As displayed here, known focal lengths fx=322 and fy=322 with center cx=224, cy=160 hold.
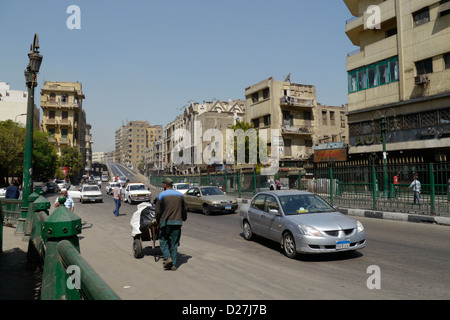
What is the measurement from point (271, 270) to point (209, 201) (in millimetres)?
10756

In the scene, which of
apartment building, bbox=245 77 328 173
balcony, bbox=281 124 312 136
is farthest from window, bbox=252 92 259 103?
Answer: balcony, bbox=281 124 312 136

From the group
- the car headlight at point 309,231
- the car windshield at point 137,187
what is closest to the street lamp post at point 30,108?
the car headlight at point 309,231

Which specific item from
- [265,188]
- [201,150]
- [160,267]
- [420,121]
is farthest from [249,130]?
[160,267]

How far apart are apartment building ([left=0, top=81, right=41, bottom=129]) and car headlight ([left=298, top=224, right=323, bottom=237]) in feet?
235

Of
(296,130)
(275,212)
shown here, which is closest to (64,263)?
(275,212)

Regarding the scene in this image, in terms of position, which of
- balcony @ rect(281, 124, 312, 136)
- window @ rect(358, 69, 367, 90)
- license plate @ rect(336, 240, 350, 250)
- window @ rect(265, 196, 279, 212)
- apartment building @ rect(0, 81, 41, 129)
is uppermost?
apartment building @ rect(0, 81, 41, 129)

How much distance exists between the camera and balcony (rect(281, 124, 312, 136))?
149 feet

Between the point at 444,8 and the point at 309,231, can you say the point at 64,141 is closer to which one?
the point at 444,8

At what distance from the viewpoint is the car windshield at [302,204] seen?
8.23 metres

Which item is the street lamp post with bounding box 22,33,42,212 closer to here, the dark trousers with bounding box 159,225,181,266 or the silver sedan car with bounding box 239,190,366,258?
the dark trousers with bounding box 159,225,181,266

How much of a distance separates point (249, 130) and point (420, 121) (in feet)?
60.5

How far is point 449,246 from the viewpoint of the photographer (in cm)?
840

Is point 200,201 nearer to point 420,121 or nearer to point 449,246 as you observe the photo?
point 449,246

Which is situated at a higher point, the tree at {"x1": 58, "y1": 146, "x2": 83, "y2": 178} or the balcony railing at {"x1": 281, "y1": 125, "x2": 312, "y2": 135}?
the balcony railing at {"x1": 281, "y1": 125, "x2": 312, "y2": 135}
